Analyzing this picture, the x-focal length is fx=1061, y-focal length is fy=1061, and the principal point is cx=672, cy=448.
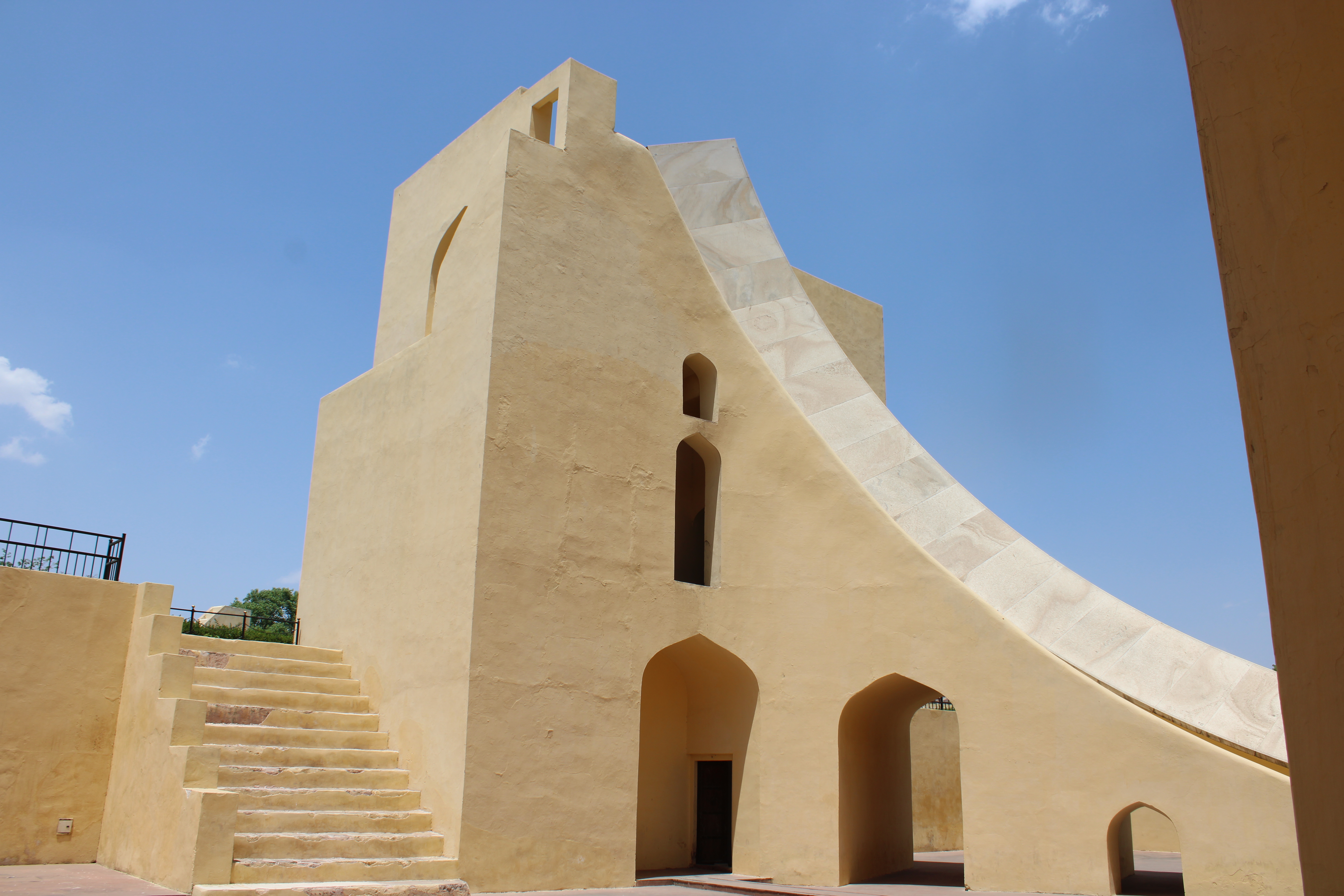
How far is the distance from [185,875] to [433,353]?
16.1 feet

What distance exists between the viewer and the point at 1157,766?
7.68m

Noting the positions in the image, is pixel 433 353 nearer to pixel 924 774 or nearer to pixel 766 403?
pixel 766 403

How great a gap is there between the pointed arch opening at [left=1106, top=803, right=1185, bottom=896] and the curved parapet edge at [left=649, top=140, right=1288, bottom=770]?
0.97m

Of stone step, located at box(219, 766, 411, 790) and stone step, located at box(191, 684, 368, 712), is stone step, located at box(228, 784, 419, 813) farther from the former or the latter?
stone step, located at box(191, 684, 368, 712)

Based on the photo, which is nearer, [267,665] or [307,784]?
[307,784]

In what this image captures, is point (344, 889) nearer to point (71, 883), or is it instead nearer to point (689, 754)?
point (71, 883)

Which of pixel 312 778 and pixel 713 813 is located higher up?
pixel 312 778

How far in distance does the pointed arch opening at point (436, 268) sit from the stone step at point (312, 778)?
4320mm

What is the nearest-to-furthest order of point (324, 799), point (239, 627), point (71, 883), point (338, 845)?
1. point (71, 883)
2. point (338, 845)
3. point (324, 799)
4. point (239, 627)

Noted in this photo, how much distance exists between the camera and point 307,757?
808 cm

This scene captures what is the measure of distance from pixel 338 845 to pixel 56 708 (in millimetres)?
2950

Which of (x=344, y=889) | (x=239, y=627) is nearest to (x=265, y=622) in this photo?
(x=239, y=627)

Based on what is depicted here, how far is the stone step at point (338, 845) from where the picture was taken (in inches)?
273

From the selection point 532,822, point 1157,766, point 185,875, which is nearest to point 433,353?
point 532,822
